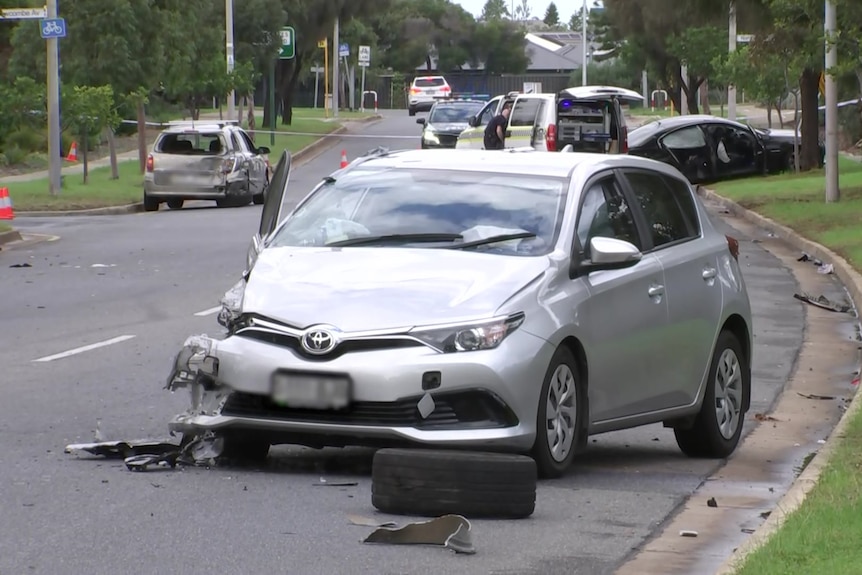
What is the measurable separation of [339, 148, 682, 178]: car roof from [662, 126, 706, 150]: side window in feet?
85.3

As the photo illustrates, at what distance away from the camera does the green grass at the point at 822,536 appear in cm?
583

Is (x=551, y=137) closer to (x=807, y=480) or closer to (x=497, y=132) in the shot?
(x=497, y=132)

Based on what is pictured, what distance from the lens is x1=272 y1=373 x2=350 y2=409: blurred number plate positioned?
7.45m

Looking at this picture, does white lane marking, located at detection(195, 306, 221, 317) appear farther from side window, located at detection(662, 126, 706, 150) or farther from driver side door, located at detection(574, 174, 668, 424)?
side window, located at detection(662, 126, 706, 150)

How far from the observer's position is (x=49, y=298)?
16922mm

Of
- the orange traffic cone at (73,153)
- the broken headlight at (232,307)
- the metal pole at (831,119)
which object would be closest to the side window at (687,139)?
the metal pole at (831,119)

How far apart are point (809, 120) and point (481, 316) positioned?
29329 mm

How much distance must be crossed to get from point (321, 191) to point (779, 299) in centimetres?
982

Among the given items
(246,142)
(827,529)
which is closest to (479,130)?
(246,142)

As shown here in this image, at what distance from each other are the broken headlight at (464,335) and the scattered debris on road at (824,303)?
10.1 m

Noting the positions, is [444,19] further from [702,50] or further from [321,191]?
[321,191]

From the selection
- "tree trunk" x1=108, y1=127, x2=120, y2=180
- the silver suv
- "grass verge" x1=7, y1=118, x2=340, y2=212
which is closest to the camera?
"grass verge" x1=7, y1=118, x2=340, y2=212

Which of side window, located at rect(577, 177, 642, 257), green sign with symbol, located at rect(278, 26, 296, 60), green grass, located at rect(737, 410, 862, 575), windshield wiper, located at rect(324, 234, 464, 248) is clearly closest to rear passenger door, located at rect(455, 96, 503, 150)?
green sign with symbol, located at rect(278, 26, 296, 60)

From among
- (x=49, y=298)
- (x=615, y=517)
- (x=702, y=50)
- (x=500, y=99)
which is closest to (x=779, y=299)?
(x=49, y=298)
